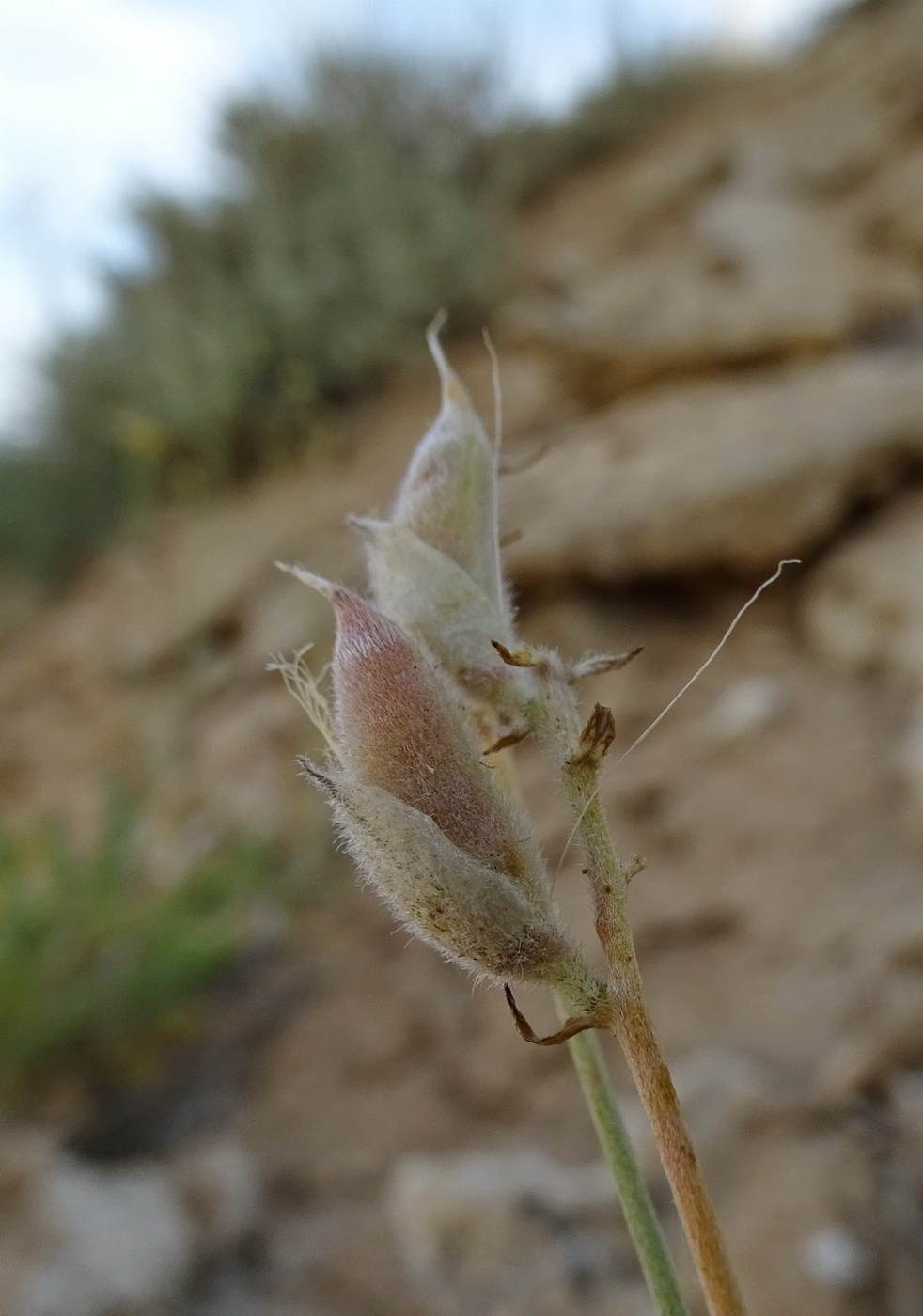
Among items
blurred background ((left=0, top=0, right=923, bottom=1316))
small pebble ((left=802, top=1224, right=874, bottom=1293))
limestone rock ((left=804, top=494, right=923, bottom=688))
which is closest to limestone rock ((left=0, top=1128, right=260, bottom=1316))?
blurred background ((left=0, top=0, right=923, bottom=1316))

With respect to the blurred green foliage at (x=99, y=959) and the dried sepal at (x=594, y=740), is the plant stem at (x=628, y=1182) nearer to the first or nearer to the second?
the dried sepal at (x=594, y=740)

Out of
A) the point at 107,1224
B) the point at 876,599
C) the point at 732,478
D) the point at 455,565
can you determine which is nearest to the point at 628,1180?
the point at 455,565

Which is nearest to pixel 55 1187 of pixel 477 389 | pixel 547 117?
pixel 477 389

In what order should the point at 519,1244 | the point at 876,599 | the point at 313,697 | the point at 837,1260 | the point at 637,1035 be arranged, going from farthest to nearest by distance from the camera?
1. the point at 876,599
2. the point at 519,1244
3. the point at 837,1260
4. the point at 313,697
5. the point at 637,1035

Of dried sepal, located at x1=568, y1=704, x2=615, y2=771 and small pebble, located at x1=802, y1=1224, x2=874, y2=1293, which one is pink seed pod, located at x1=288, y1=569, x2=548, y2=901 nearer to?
dried sepal, located at x1=568, y1=704, x2=615, y2=771

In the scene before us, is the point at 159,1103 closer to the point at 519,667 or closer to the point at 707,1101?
the point at 707,1101

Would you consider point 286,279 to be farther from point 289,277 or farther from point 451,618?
point 451,618
